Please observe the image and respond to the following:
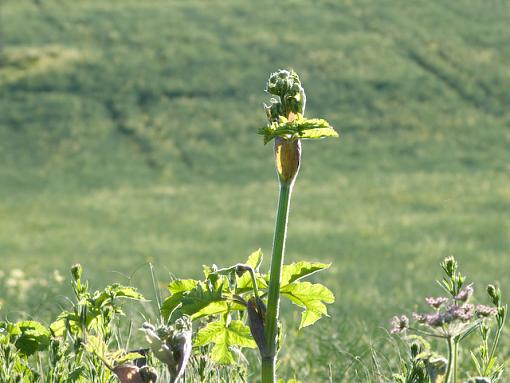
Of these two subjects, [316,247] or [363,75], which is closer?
[316,247]

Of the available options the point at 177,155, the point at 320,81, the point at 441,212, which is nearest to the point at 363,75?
the point at 320,81

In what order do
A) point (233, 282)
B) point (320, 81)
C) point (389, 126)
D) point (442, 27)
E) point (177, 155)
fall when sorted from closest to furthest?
point (233, 282), point (177, 155), point (389, 126), point (320, 81), point (442, 27)

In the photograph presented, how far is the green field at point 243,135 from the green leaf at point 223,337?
30.5ft

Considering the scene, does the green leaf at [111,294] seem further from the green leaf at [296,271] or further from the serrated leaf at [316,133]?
the serrated leaf at [316,133]

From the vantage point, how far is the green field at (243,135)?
2077cm

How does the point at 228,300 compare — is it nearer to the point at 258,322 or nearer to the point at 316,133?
the point at 258,322

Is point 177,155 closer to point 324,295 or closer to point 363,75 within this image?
point 363,75

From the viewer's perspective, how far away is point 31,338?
212 centimetres

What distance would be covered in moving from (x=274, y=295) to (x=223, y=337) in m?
0.20

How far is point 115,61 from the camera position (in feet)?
132

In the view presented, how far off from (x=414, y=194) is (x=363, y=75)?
13.4 metres

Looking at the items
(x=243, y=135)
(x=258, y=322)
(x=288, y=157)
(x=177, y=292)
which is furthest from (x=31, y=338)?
(x=243, y=135)

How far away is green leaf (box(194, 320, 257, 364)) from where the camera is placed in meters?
1.85

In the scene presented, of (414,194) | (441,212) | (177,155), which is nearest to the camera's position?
(441,212)
